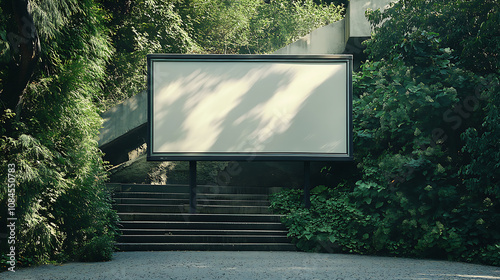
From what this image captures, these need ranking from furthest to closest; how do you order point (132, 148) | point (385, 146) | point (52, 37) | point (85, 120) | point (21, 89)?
point (132, 148) < point (385, 146) < point (85, 120) < point (52, 37) < point (21, 89)

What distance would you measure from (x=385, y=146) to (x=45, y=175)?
24.7 feet

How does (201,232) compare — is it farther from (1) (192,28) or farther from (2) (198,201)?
(1) (192,28)

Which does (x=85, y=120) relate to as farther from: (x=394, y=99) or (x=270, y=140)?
(x=394, y=99)

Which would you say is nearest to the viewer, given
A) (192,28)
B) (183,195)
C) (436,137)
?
(436,137)

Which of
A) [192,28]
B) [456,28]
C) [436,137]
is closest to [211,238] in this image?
[436,137]

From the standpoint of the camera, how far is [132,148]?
64.6ft

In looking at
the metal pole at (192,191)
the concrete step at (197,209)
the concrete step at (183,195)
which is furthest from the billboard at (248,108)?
the concrete step at (183,195)

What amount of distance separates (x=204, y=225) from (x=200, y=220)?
237 millimetres

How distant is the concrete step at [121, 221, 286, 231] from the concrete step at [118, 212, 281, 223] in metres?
0.20

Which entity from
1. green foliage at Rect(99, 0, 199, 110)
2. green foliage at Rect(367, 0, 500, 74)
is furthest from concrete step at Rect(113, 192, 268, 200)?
green foliage at Rect(99, 0, 199, 110)

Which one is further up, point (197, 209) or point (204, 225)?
point (197, 209)

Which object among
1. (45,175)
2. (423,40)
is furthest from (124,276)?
(423,40)

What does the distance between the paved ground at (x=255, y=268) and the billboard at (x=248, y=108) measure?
278 centimetres

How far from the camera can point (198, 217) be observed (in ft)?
39.7
